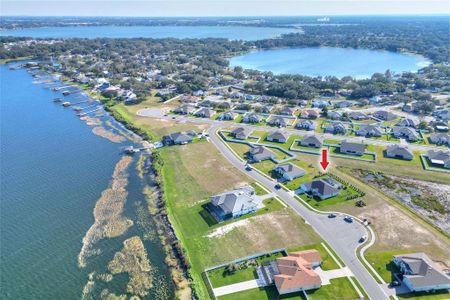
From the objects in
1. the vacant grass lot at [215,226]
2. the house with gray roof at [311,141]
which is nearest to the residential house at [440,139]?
the house with gray roof at [311,141]

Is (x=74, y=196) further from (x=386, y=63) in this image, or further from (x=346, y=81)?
(x=386, y=63)

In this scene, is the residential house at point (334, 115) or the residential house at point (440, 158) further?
the residential house at point (334, 115)

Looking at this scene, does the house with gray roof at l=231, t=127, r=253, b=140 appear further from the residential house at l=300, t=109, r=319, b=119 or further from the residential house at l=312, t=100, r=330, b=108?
the residential house at l=312, t=100, r=330, b=108

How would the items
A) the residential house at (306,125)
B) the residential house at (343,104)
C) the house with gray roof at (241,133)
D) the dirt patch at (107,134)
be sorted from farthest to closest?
the residential house at (343,104), the residential house at (306,125), the dirt patch at (107,134), the house with gray roof at (241,133)

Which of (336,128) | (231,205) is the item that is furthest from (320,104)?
(231,205)

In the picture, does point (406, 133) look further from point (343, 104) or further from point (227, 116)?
point (227, 116)

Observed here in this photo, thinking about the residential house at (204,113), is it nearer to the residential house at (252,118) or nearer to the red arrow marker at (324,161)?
the residential house at (252,118)

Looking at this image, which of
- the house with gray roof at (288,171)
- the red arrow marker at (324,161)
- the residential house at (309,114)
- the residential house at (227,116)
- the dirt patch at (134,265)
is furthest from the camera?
the residential house at (309,114)
